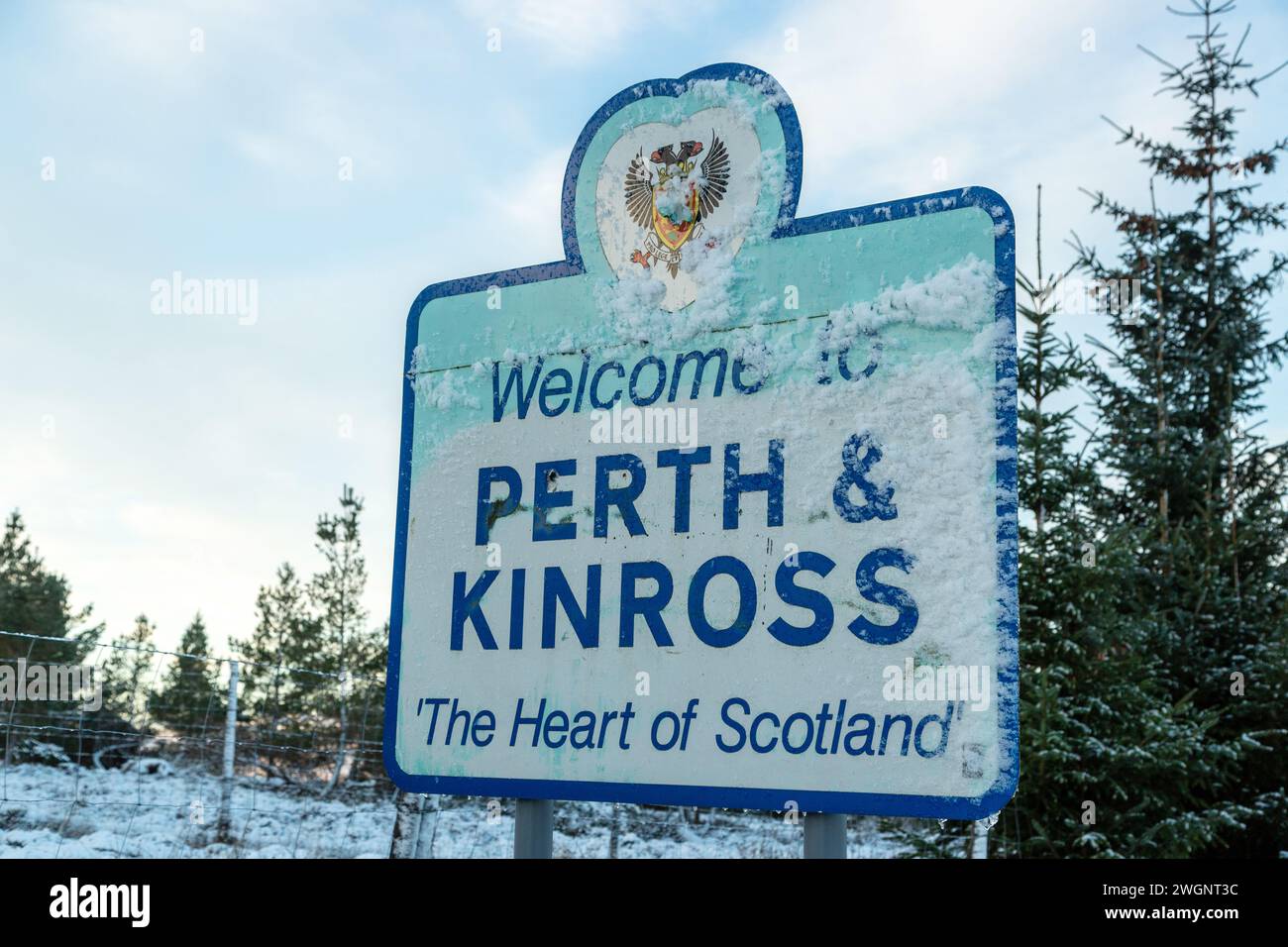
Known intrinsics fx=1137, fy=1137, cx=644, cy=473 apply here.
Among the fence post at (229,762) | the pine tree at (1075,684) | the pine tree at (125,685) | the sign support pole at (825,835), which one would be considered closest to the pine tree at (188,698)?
the pine tree at (125,685)

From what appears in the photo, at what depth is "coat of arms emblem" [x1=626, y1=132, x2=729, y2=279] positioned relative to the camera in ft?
10.3

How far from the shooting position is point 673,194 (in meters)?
3.21

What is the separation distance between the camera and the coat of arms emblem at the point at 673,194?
314 cm

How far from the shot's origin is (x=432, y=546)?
3.47m

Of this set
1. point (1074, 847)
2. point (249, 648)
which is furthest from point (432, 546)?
point (249, 648)

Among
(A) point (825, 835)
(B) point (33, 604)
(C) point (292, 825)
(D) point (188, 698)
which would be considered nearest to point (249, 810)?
(C) point (292, 825)

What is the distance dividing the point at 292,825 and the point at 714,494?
9.04m

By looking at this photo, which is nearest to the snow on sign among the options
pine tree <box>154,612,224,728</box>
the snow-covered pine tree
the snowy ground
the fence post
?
the snowy ground

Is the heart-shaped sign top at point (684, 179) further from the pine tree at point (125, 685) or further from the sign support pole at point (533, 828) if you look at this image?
the pine tree at point (125, 685)

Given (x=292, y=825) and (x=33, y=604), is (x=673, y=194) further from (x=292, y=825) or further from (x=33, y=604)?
(x=33, y=604)

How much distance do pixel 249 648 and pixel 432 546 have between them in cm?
2154

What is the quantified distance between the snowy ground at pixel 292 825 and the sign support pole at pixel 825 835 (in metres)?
5.42

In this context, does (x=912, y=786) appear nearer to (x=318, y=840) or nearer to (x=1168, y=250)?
(x=318, y=840)

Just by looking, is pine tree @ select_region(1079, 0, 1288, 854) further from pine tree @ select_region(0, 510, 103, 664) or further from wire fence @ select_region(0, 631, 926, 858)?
pine tree @ select_region(0, 510, 103, 664)
